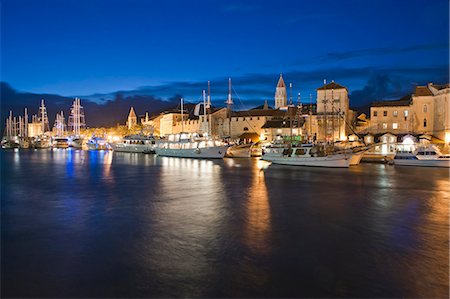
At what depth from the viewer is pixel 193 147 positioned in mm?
50625

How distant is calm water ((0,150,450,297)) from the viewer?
22.6 ft

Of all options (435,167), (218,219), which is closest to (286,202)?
(218,219)

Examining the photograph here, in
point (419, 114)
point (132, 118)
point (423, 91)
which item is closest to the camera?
point (419, 114)

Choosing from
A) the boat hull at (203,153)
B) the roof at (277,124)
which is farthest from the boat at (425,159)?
the roof at (277,124)

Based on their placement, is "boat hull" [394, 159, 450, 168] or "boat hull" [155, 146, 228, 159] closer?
"boat hull" [394, 159, 450, 168]

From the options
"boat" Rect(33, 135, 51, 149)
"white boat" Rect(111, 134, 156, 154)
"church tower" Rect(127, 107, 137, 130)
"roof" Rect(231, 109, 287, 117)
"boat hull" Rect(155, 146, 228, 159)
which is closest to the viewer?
"boat hull" Rect(155, 146, 228, 159)

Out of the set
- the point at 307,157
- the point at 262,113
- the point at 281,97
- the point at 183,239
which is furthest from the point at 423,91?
the point at 183,239

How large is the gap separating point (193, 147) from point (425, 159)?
2793cm

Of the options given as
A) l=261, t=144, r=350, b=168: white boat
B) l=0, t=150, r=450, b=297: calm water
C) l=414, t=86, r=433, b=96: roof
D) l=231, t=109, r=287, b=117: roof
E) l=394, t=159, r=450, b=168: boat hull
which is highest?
l=414, t=86, r=433, b=96: roof

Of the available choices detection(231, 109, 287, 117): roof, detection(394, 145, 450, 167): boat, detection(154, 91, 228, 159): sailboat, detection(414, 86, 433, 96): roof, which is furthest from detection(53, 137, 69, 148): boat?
detection(394, 145, 450, 167): boat

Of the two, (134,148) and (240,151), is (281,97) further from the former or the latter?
(240,151)

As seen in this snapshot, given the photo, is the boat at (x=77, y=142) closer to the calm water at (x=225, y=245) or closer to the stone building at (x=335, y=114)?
the stone building at (x=335, y=114)

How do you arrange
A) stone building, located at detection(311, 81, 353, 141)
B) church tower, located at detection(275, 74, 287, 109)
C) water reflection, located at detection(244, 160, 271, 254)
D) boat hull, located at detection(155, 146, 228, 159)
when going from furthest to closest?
church tower, located at detection(275, 74, 287, 109), stone building, located at detection(311, 81, 353, 141), boat hull, located at detection(155, 146, 228, 159), water reflection, located at detection(244, 160, 271, 254)

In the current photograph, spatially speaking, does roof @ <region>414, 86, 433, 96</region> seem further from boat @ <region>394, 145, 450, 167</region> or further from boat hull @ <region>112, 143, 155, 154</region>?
boat hull @ <region>112, 143, 155, 154</region>
